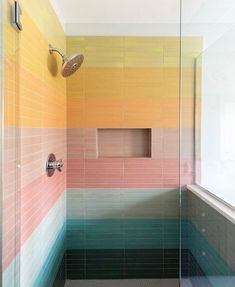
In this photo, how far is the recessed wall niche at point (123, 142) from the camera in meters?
2.74

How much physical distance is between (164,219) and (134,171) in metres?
0.48

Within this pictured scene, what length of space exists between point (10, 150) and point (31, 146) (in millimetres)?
325

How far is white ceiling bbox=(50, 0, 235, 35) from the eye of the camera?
231cm

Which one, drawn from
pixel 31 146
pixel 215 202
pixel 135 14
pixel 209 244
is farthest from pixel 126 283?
pixel 135 14

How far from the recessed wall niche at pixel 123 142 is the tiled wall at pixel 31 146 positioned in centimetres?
43

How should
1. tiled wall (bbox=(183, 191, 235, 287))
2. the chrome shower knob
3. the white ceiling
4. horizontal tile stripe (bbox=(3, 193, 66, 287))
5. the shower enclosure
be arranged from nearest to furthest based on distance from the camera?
horizontal tile stripe (bbox=(3, 193, 66, 287)) → tiled wall (bbox=(183, 191, 235, 287)) → the chrome shower knob → the white ceiling → the shower enclosure

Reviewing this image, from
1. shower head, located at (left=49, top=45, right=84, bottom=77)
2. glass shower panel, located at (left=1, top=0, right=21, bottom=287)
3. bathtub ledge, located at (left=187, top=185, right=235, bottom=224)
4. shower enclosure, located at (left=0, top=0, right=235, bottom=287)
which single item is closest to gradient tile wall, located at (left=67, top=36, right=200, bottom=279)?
shower enclosure, located at (left=0, top=0, right=235, bottom=287)

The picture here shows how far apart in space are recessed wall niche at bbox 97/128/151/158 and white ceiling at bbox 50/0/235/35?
0.82m

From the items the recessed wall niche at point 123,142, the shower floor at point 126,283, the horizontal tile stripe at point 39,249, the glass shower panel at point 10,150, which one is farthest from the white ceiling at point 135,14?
the shower floor at point 126,283

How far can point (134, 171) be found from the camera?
270 cm

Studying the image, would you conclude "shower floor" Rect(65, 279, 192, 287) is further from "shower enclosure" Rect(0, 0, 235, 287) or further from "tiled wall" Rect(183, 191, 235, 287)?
"tiled wall" Rect(183, 191, 235, 287)

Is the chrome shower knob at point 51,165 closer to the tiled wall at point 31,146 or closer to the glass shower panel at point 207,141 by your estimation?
the tiled wall at point 31,146

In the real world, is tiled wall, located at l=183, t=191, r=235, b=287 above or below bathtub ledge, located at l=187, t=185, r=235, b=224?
below

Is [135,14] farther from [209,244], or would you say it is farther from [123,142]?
[209,244]
